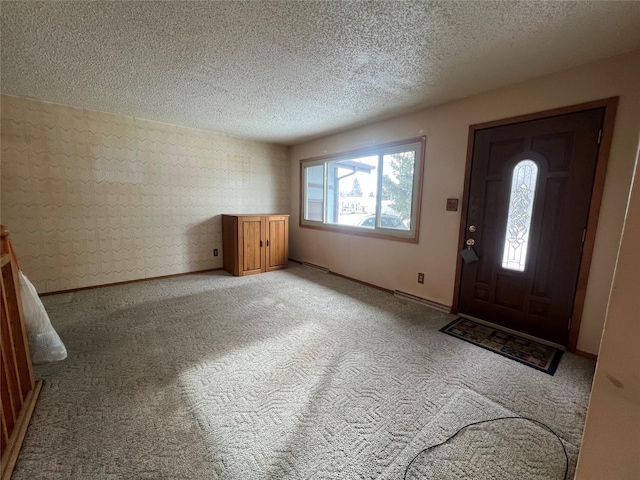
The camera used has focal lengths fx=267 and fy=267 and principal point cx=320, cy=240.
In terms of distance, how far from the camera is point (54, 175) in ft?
10.4

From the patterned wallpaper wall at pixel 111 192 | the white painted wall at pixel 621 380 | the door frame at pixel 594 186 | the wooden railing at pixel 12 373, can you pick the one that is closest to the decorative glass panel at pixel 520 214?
the door frame at pixel 594 186

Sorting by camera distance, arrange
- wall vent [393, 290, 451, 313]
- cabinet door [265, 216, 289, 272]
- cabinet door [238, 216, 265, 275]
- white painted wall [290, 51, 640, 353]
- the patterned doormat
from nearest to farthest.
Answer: white painted wall [290, 51, 640, 353]
the patterned doormat
wall vent [393, 290, 451, 313]
cabinet door [238, 216, 265, 275]
cabinet door [265, 216, 289, 272]

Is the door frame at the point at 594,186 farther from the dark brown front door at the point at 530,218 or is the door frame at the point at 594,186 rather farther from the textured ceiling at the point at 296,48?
the textured ceiling at the point at 296,48

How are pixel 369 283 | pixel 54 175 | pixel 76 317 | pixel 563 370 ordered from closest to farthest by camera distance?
pixel 563 370 → pixel 76 317 → pixel 54 175 → pixel 369 283

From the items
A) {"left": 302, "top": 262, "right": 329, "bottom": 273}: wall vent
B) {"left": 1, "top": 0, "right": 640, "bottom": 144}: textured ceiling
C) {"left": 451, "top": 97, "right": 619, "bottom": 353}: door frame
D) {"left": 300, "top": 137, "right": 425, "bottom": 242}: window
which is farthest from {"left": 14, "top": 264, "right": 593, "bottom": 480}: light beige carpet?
{"left": 1, "top": 0, "right": 640, "bottom": 144}: textured ceiling

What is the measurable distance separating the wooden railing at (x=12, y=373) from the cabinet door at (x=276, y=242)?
3.07 m

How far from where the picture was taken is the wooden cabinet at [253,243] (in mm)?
4176

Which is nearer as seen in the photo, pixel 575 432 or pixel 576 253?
pixel 575 432

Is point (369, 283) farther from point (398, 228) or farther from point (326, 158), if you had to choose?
point (326, 158)

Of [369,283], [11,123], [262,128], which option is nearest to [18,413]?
[11,123]

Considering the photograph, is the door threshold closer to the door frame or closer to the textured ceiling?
the door frame

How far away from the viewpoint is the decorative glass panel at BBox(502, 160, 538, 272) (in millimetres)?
2357

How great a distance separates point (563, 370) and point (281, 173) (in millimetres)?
4627

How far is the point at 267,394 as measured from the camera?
1674mm
